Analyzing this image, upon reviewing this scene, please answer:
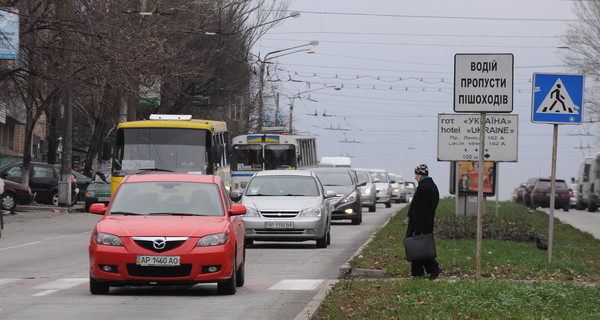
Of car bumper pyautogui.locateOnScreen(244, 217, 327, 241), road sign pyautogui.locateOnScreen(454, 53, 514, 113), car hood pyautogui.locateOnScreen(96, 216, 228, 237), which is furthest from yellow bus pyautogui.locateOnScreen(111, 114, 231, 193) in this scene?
road sign pyautogui.locateOnScreen(454, 53, 514, 113)

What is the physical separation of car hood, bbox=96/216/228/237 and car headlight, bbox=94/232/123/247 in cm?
5

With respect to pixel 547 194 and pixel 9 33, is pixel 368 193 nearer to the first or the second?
pixel 9 33

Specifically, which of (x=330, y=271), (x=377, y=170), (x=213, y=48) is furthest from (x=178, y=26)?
(x=330, y=271)

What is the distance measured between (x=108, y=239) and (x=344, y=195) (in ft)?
73.0

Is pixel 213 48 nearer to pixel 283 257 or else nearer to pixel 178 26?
pixel 178 26

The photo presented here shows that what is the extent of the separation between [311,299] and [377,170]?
43641mm

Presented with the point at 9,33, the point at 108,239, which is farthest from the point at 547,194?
the point at 108,239

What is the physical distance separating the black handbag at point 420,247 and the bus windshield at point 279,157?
97.9 ft

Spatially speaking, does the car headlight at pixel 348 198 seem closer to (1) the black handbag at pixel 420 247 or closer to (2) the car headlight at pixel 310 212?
(2) the car headlight at pixel 310 212

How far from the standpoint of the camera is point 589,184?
66.2m

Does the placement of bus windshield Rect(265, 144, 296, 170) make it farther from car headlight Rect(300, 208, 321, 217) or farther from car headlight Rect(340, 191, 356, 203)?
car headlight Rect(300, 208, 321, 217)

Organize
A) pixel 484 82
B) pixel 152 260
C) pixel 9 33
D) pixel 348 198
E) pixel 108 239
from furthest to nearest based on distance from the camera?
pixel 348 198
pixel 9 33
pixel 484 82
pixel 108 239
pixel 152 260

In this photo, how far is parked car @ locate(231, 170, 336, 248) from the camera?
2338cm

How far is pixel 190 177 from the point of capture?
15133mm
